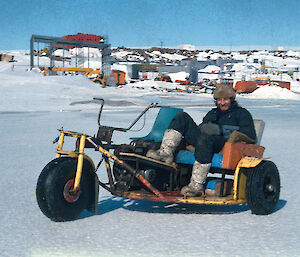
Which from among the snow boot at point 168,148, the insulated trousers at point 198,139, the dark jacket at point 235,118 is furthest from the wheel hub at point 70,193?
the dark jacket at point 235,118

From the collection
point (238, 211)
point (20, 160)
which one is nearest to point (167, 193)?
point (238, 211)

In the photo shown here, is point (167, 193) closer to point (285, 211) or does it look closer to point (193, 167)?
point (193, 167)

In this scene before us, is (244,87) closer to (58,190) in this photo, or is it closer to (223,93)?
(223,93)

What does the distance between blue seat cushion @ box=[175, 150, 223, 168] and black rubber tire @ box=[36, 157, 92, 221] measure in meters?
1.11

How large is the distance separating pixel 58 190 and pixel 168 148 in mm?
1300

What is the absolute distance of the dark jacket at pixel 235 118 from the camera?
5.43 meters

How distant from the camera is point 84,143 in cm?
462

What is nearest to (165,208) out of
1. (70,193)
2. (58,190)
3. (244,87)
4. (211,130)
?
(211,130)

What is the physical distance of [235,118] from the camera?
5.53m

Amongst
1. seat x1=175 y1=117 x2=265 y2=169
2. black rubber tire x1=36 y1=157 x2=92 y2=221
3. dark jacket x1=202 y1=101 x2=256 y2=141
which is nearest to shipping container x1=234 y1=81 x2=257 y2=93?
dark jacket x1=202 y1=101 x2=256 y2=141

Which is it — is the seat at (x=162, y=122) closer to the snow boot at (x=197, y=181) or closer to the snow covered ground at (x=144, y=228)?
the snow boot at (x=197, y=181)

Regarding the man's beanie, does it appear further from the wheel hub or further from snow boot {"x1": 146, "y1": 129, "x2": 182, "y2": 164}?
the wheel hub

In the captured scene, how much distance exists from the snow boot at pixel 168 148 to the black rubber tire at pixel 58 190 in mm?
798

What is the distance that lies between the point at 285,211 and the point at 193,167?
4.39 ft
